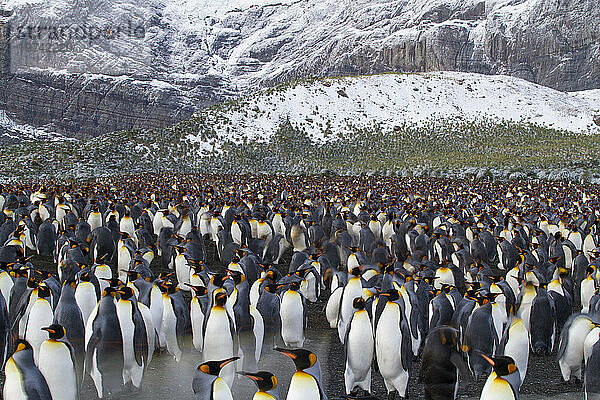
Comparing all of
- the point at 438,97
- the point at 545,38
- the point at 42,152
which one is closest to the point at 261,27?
the point at 545,38

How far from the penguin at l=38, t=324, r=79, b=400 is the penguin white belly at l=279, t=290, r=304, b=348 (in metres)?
2.19

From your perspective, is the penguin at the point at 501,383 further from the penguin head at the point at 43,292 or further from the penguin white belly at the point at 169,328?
the penguin head at the point at 43,292

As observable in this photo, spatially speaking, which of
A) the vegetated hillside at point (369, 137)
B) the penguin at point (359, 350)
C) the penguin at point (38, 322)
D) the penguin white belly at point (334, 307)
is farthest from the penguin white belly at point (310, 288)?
the vegetated hillside at point (369, 137)

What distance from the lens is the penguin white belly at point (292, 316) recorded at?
5.53 metres

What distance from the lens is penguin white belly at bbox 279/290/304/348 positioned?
5531mm

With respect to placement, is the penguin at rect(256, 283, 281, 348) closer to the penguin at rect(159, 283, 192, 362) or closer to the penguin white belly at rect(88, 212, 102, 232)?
the penguin at rect(159, 283, 192, 362)

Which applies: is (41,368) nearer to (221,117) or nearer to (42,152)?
(42,152)

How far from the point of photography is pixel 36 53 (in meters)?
118

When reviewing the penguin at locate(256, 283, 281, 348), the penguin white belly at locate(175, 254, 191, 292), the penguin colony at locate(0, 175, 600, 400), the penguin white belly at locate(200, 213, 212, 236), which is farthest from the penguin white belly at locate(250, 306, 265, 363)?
the penguin white belly at locate(200, 213, 212, 236)

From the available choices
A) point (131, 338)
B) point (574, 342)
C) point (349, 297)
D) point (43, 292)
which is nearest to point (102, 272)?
point (43, 292)

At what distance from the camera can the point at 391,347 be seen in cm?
457

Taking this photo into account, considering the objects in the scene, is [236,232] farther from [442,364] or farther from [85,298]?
[442,364]

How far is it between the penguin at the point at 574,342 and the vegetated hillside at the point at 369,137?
977 inches

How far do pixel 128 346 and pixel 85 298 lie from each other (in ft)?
3.41
